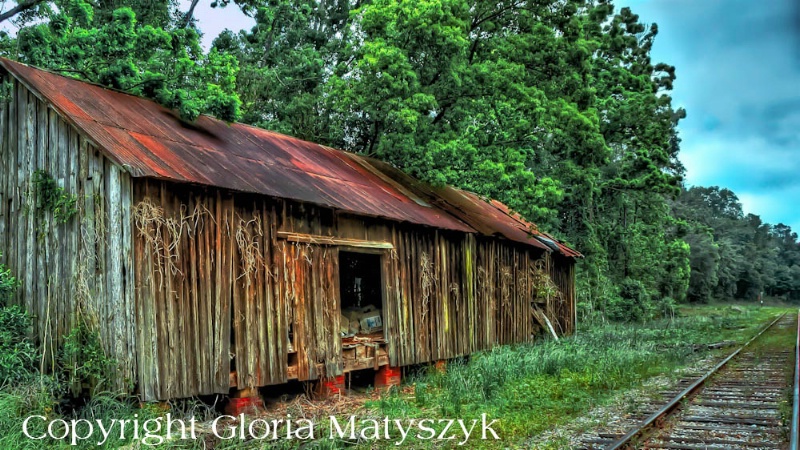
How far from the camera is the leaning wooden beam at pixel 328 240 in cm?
1097

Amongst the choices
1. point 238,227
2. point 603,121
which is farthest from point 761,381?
point 603,121

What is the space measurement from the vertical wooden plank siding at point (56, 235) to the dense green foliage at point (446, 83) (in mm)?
2476

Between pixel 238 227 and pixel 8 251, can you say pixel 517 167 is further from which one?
pixel 8 251

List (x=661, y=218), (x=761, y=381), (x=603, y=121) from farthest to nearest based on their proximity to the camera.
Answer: (x=661, y=218) → (x=603, y=121) → (x=761, y=381)

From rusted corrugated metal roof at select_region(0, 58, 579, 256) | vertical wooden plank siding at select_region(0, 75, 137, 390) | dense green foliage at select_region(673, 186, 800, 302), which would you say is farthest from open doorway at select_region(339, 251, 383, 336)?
dense green foliage at select_region(673, 186, 800, 302)

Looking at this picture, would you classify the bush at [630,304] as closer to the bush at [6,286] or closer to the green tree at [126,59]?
the green tree at [126,59]

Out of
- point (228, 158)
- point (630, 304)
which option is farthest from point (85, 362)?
point (630, 304)

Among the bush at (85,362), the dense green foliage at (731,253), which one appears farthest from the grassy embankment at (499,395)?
the dense green foliage at (731,253)

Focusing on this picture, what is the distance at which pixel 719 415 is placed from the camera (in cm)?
1027

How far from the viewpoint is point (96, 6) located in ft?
74.2

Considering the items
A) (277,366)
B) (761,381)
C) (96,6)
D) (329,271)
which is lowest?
(761,381)

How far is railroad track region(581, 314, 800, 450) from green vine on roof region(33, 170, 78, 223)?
7.15 meters

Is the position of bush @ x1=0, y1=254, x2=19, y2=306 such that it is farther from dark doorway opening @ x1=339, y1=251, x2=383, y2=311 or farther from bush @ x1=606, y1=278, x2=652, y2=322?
bush @ x1=606, y1=278, x2=652, y2=322

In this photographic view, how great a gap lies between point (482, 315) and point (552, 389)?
5.24 metres
